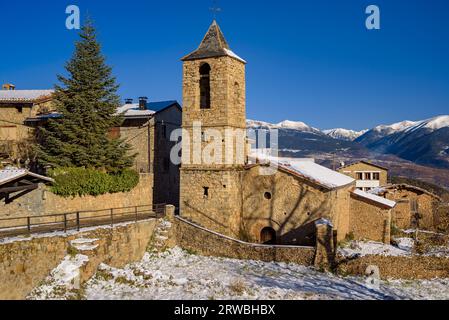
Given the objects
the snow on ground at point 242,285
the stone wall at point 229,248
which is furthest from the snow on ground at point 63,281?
the stone wall at point 229,248

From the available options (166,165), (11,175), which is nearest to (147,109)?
(166,165)

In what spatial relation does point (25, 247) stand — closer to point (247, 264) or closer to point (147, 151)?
point (247, 264)

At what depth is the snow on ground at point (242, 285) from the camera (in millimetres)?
16250

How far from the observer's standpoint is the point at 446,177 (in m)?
106

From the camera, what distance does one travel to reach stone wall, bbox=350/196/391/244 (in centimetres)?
2653

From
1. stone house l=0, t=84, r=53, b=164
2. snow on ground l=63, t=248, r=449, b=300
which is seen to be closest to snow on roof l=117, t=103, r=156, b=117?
stone house l=0, t=84, r=53, b=164

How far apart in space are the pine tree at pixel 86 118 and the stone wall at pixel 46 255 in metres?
6.88

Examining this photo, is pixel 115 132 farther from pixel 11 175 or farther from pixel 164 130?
pixel 11 175

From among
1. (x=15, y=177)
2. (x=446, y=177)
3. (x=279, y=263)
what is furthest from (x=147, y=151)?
(x=446, y=177)

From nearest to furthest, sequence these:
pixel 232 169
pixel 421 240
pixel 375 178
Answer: pixel 232 169
pixel 421 240
pixel 375 178

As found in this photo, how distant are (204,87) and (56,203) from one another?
11580 millimetres

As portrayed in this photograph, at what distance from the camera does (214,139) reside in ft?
83.5

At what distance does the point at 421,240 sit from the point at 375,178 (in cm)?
2422

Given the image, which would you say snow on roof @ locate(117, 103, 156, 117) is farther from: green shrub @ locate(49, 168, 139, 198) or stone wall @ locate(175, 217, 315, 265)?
stone wall @ locate(175, 217, 315, 265)
